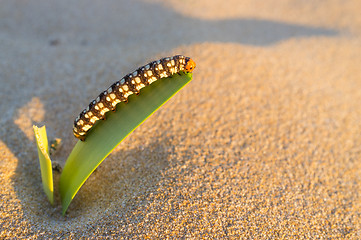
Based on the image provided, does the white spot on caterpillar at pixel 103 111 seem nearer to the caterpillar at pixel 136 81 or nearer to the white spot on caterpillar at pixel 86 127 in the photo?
the caterpillar at pixel 136 81

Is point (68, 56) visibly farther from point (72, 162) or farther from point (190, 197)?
point (190, 197)

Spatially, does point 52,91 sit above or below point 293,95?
below

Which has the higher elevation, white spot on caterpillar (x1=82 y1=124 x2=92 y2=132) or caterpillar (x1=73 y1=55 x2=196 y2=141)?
caterpillar (x1=73 y1=55 x2=196 y2=141)

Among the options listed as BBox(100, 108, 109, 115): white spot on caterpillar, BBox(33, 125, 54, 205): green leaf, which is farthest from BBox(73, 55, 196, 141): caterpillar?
BBox(33, 125, 54, 205): green leaf

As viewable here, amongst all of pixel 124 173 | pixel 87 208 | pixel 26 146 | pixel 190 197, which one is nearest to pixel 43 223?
pixel 87 208

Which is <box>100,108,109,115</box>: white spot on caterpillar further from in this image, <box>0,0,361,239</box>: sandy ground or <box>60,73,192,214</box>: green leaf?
<box>0,0,361,239</box>: sandy ground

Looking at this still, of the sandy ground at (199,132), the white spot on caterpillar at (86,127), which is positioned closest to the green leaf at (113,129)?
the white spot on caterpillar at (86,127)
